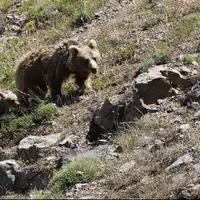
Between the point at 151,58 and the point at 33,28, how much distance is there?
19.3 ft

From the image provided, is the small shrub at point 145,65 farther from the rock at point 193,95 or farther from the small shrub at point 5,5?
the small shrub at point 5,5

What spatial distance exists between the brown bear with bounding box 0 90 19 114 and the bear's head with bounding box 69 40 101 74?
1717 millimetres

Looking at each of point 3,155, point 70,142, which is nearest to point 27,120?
point 3,155

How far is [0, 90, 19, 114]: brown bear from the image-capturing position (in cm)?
1262

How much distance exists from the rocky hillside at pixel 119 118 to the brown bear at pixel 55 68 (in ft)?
1.16

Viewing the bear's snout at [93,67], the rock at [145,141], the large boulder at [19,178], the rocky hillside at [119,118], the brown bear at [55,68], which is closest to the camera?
the rocky hillside at [119,118]

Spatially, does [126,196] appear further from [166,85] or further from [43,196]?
[166,85]

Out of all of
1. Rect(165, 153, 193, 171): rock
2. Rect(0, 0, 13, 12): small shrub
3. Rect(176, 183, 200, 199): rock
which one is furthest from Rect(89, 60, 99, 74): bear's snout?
Rect(0, 0, 13, 12): small shrub

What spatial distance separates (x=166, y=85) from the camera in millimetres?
9781

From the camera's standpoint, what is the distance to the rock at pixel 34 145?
9.60 meters

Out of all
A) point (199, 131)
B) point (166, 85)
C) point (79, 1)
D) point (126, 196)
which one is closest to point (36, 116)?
point (166, 85)

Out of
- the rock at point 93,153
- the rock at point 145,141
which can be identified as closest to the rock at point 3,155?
the rock at point 93,153

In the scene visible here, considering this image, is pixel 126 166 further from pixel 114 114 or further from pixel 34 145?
pixel 34 145

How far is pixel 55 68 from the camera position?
11.7m
